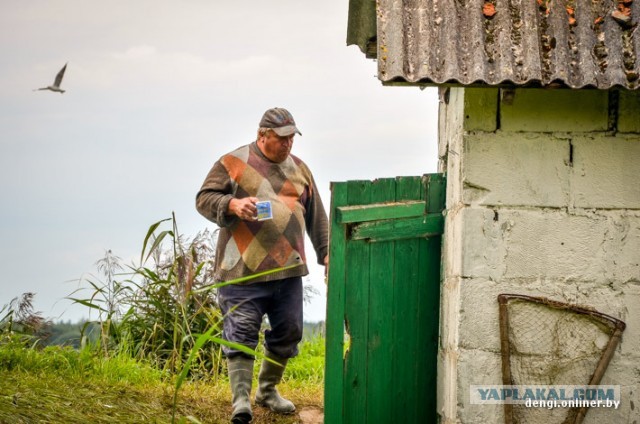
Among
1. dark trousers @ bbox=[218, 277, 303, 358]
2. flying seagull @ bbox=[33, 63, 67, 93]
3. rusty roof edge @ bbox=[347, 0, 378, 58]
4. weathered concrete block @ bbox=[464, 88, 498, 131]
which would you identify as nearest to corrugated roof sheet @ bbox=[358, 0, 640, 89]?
weathered concrete block @ bbox=[464, 88, 498, 131]

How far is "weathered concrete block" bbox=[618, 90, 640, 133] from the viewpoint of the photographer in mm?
5223

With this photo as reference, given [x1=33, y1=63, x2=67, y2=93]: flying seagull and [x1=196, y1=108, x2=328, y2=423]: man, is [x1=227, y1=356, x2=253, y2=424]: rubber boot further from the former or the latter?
[x1=33, y1=63, x2=67, y2=93]: flying seagull

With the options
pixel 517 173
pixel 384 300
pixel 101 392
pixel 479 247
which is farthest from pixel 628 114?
pixel 101 392

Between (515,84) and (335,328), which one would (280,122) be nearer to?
(335,328)

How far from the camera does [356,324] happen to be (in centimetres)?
578

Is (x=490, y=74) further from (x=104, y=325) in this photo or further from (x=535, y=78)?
(x=104, y=325)

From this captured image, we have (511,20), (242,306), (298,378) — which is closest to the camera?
(511,20)

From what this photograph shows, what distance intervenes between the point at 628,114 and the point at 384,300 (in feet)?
6.11

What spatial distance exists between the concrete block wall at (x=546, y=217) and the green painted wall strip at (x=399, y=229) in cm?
58

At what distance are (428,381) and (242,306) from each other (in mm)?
1384

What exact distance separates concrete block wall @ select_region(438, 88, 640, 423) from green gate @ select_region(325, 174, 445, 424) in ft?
2.06

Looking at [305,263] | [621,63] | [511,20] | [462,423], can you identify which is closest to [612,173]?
[621,63]

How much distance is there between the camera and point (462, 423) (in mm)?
5230

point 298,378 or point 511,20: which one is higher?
point 511,20
